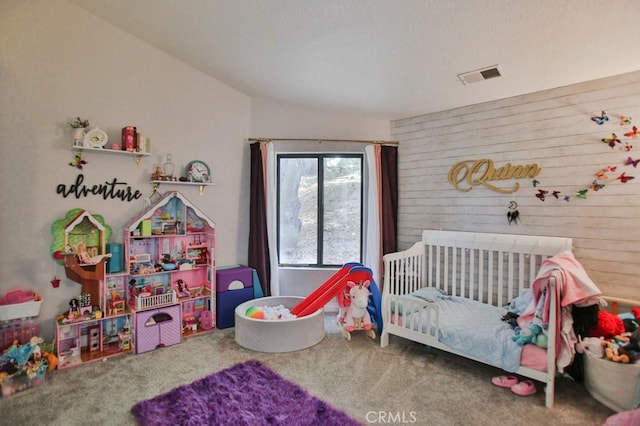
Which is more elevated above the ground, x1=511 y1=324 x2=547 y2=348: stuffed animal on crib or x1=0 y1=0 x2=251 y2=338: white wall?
x1=0 y1=0 x2=251 y2=338: white wall

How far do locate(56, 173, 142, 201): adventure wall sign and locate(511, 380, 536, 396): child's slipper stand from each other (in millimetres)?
3441

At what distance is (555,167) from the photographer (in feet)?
9.70

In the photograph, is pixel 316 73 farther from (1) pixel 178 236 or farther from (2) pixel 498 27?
(1) pixel 178 236

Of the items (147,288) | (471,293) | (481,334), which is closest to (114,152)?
(147,288)

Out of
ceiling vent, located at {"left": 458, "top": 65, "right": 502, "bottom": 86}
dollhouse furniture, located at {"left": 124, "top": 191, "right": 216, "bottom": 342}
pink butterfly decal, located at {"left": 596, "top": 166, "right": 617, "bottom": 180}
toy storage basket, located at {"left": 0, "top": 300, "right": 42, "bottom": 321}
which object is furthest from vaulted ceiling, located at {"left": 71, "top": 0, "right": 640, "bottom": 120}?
toy storage basket, located at {"left": 0, "top": 300, "right": 42, "bottom": 321}

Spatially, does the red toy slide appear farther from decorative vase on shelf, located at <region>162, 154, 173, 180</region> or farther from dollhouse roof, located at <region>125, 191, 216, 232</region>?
decorative vase on shelf, located at <region>162, 154, 173, 180</region>

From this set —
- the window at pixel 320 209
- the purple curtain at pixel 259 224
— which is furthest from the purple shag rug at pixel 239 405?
the window at pixel 320 209

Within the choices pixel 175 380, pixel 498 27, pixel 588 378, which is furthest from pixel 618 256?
pixel 175 380

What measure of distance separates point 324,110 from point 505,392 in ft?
10.5

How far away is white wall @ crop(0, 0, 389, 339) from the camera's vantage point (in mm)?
2676

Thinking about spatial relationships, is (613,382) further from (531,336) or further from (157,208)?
(157,208)

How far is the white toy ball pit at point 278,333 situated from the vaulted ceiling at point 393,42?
2.21 meters

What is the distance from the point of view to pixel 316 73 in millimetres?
3170

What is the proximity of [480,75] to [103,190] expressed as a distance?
3359 millimetres
